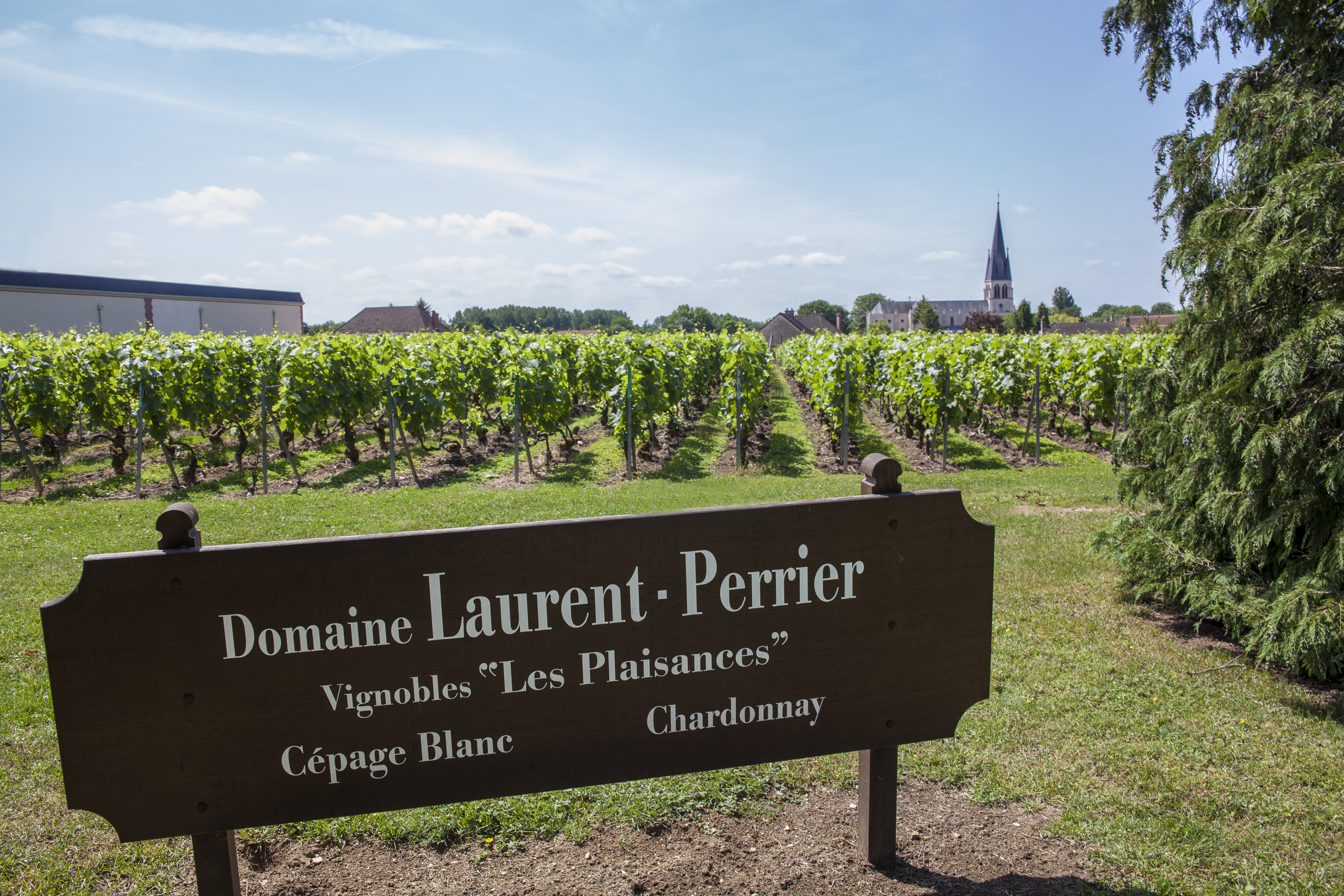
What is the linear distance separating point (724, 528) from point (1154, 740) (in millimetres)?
2728

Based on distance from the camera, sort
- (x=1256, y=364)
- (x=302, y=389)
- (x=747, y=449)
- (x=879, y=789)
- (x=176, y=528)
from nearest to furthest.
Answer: (x=176, y=528), (x=879, y=789), (x=1256, y=364), (x=302, y=389), (x=747, y=449)

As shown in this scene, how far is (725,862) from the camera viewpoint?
268 cm

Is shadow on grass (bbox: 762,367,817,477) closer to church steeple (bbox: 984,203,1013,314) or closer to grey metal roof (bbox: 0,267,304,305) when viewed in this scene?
grey metal roof (bbox: 0,267,304,305)

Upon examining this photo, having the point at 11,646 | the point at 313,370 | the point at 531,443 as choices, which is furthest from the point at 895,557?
the point at 531,443

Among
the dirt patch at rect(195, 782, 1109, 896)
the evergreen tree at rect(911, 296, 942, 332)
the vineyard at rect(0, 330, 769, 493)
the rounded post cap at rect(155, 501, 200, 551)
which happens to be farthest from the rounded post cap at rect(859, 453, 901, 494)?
the evergreen tree at rect(911, 296, 942, 332)

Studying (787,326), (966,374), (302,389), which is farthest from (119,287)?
(787,326)

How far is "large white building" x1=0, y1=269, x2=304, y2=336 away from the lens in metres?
40.8

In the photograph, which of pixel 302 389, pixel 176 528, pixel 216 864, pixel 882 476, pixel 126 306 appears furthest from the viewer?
pixel 126 306

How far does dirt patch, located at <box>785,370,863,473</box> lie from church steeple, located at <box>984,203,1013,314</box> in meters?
98.3

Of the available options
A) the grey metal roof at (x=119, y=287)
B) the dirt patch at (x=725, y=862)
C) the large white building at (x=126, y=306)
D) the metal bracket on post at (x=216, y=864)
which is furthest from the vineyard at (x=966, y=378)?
the grey metal roof at (x=119, y=287)

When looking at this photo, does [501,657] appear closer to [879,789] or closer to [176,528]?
[176,528]

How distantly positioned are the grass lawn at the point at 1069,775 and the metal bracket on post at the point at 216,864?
796mm

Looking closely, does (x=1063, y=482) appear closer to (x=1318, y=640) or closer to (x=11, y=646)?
(x=1318, y=640)

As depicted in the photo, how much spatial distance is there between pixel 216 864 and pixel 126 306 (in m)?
55.3
